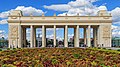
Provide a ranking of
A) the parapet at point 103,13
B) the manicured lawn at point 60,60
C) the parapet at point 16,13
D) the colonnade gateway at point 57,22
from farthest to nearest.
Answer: the parapet at point 16,13
the parapet at point 103,13
the colonnade gateway at point 57,22
the manicured lawn at point 60,60

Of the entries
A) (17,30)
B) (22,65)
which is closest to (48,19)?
(17,30)

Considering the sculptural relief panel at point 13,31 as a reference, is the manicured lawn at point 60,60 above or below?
below

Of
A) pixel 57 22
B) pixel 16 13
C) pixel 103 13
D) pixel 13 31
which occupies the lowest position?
pixel 13 31

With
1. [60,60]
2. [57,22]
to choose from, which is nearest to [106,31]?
[57,22]

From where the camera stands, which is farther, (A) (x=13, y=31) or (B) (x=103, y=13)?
(B) (x=103, y=13)

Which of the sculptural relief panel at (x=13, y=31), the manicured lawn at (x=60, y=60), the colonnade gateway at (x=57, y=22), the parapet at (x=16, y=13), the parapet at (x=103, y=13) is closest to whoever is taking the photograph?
the manicured lawn at (x=60, y=60)

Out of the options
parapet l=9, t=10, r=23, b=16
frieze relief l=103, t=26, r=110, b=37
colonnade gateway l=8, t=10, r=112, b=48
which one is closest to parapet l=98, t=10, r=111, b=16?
colonnade gateway l=8, t=10, r=112, b=48

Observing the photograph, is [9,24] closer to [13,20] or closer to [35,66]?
[13,20]

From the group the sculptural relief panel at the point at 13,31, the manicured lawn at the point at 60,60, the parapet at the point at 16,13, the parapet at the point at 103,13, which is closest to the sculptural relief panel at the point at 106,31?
the parapet at the point at 103,13

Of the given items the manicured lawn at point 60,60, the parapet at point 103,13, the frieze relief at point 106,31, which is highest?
the parapet at point 103,13

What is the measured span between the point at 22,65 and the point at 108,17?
69037mm

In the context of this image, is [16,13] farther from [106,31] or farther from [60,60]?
[60,60]

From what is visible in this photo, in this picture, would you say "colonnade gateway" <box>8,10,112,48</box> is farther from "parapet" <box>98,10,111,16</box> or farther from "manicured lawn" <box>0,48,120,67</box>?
"manicured lawn" <box>0,48,120,67</box>

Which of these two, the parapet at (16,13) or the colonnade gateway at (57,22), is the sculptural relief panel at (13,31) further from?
the parapet at (16,13)
